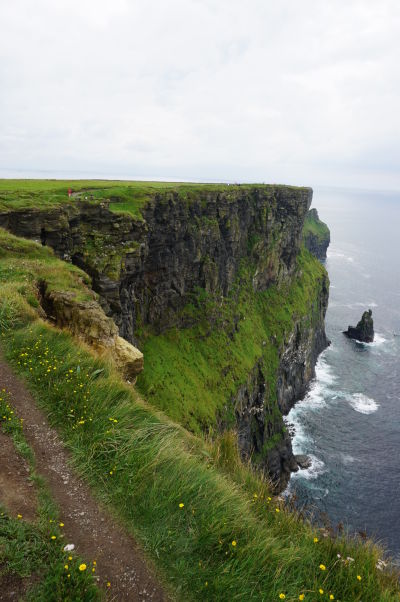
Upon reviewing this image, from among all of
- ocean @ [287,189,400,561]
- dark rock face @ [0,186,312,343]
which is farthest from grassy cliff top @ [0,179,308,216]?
ocean @ [287,189,400,561]

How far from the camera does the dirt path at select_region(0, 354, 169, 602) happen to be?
6834 millimetres

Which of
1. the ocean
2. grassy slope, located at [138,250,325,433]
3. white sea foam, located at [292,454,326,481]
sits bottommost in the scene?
white sea foam, located at [292,454,326,481]

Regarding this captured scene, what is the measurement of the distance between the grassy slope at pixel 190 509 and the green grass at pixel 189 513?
0.02 metres

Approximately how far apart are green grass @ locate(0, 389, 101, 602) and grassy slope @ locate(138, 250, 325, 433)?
37.1 meters

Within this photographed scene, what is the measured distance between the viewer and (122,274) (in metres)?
40.2

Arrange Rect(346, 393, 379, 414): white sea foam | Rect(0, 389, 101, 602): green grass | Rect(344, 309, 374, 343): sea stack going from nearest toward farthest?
Rect(0, 389, 101, 602): green grass, Rect(346, 393, 379, 414): white sea foam, Rect(344, 309, 374, 343): sea stack

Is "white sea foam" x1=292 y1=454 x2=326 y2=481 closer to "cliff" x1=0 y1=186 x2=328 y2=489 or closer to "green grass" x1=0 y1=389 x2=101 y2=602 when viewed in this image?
"cliff" x1=0 y1=186 x2=328 y2=489

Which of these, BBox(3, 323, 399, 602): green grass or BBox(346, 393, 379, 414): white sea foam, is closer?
BBox(3, 323, 399, 602): green grass

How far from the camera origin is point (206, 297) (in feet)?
226

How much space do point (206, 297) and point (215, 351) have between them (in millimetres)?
10607

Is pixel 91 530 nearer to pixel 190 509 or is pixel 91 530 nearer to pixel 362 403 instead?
pixel 190 509

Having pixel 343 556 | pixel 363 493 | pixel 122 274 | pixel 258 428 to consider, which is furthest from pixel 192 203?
pixel 343 556

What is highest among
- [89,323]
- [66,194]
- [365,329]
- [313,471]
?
[66,194]

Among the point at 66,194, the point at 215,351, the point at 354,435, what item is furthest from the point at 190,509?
the point at 354,435
